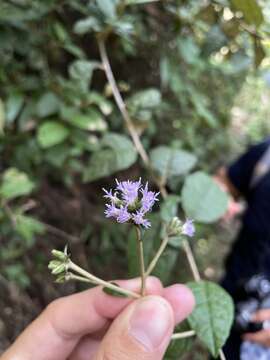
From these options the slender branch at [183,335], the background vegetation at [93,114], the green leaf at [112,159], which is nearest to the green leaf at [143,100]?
the background vegetation at [93,114]

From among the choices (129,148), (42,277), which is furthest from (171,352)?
(42,277)

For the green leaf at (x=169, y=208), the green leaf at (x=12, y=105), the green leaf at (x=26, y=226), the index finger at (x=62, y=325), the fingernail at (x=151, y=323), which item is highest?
the fingernail at (x=151, y=323)

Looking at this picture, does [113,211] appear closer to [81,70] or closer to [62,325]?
[62,325]

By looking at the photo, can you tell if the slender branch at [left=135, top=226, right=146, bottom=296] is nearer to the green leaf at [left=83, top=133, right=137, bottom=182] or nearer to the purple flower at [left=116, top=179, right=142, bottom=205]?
the purple flower at [left=116, top=179, right=142, bottom=205]

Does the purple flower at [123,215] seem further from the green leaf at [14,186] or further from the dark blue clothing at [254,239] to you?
the dark blue clothing at [254,239]

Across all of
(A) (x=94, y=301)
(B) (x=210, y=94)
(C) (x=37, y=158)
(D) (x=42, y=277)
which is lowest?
(D) (x=42, y=277)

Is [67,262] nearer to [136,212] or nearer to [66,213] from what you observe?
[136,212]

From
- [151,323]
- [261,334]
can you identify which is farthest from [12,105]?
[261,334]
